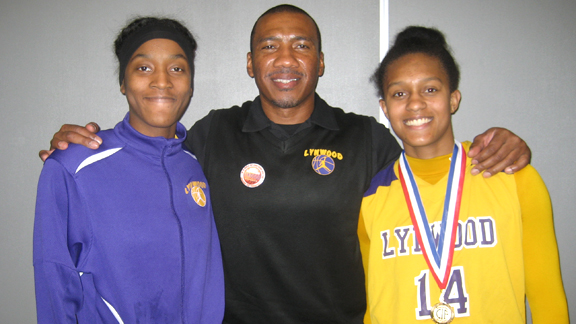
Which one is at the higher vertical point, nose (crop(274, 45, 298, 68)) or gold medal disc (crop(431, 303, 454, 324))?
nose (crop(274, 45, 298, 68))

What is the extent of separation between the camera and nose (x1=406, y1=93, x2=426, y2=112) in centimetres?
138

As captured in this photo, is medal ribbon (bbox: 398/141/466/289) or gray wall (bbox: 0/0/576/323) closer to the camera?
medal ribbon (bbox: 398/141/466/289)

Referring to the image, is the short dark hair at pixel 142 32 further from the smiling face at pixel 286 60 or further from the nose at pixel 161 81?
the smiling face at pixel 286 60

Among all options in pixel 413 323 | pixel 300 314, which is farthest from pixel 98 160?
pixel 413 323

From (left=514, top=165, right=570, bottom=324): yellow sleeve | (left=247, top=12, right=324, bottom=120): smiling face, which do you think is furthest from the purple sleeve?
(left=514, top=165, right=570, bottom=324): yellow sleeve

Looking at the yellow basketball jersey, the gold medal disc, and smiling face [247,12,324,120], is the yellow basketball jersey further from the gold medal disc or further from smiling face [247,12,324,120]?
smiling face [247,12,324,120]

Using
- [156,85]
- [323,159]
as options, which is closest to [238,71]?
[156,85]

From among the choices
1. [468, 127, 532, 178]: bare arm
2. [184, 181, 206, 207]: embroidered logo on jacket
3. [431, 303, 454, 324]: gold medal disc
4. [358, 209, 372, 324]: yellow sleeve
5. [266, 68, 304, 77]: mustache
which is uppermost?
[266, 68, 304, 77]: mustache

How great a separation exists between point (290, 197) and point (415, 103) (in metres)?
0.72

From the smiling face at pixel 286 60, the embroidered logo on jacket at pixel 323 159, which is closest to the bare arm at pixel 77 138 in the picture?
the smiling face at pixel 286 60

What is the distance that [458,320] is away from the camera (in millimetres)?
1246

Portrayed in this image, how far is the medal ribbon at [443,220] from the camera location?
131 cm

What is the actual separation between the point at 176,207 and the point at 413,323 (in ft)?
3.66

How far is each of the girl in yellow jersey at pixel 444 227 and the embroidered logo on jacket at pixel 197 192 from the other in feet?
2.61
